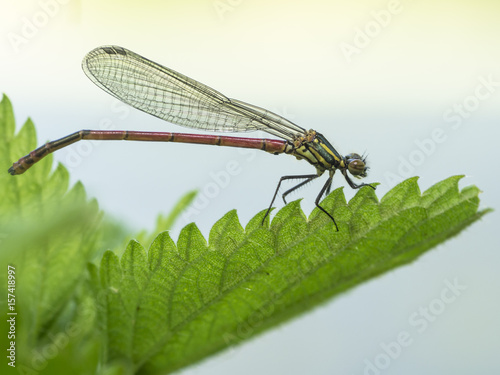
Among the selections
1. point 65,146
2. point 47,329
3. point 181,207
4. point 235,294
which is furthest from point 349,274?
point 65,146

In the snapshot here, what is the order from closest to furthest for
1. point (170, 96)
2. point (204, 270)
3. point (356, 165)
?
point (204, 270) → point (356, 165) → point (170, 96)

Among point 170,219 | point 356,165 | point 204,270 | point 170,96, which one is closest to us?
point 204,270

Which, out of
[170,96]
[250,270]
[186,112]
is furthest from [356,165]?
[250,270]

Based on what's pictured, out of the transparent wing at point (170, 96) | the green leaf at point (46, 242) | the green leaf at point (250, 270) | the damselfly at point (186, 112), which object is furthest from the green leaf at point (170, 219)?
the transparent wing at point (170, 96)

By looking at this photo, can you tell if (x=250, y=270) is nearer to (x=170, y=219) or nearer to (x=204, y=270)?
(x=204, y=270)

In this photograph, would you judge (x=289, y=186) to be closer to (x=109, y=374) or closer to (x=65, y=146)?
(x=65, y=146)

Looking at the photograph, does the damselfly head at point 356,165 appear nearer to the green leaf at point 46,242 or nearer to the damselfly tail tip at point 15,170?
the green leaf at point 46,242

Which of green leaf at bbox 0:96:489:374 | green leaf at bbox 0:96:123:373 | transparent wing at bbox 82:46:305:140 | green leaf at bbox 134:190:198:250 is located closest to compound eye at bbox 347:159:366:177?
transparent wing at bbox 82:46:305:140
